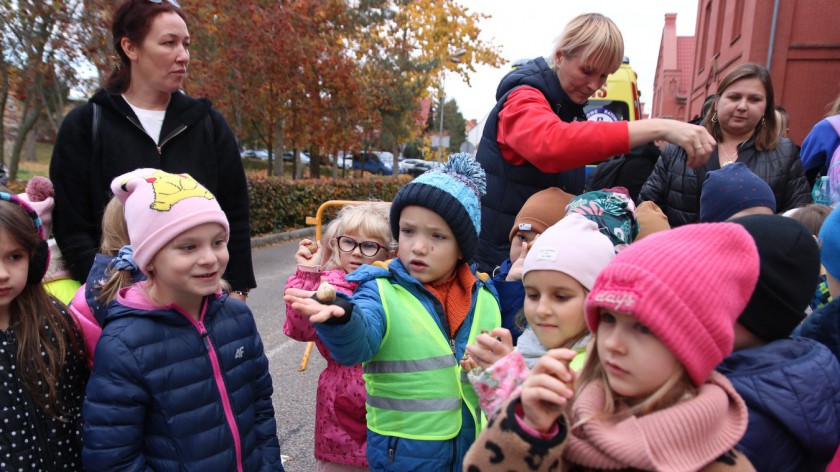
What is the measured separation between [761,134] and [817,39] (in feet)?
29.6

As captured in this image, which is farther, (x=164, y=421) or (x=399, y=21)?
(x=399, y=21)

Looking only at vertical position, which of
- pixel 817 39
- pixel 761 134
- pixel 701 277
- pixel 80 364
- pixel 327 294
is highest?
pixel 817 39

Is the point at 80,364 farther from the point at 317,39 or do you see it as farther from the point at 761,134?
the point at 317,39

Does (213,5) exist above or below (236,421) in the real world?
above

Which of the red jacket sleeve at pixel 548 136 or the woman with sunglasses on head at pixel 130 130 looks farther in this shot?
the woman with sunglasses on head at pixel 130 130

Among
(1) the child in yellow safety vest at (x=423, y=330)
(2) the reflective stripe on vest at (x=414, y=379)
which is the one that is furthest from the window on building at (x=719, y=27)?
(2) the reflective stripe on vest at (x=414, y=379)

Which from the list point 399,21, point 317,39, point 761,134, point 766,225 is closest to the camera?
point 766,225

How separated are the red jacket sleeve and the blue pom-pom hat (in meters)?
0.23

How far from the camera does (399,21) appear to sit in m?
19.5

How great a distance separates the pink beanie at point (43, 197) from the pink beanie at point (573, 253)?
2.00m

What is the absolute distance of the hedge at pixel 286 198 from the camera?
39.1 feet

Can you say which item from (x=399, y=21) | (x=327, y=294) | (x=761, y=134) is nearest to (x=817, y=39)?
(x=761, y=134)

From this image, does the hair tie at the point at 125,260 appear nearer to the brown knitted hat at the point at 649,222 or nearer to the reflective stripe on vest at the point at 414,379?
the reflective stripe on vest at the point at 414,379

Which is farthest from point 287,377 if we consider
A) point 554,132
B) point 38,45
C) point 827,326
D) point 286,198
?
point 286,198
